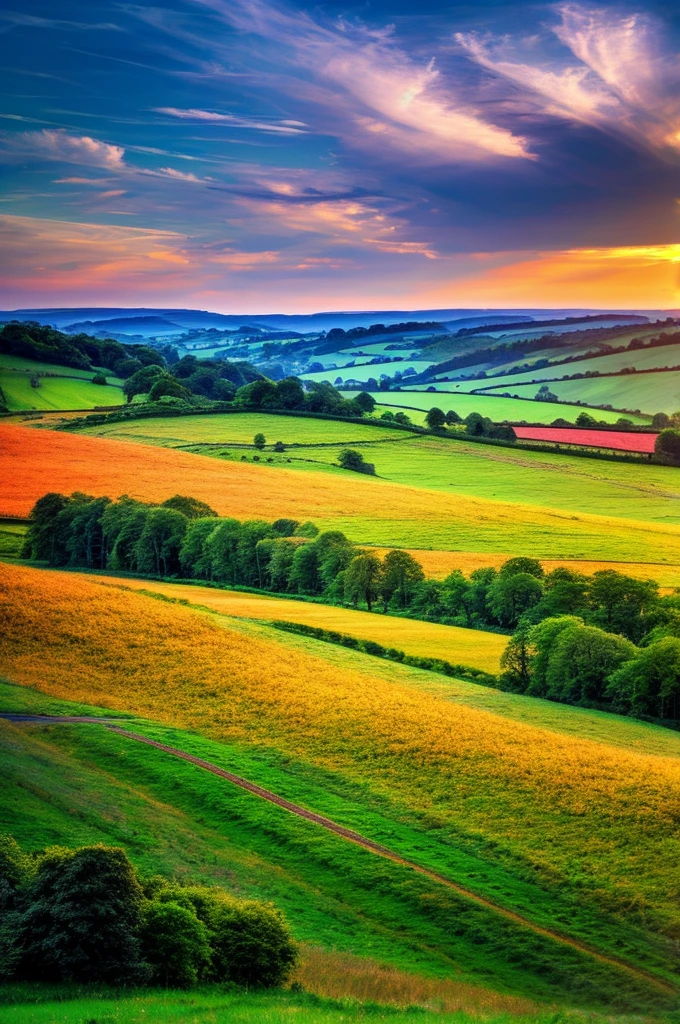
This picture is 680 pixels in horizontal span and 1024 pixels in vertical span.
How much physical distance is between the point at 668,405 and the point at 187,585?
316ft

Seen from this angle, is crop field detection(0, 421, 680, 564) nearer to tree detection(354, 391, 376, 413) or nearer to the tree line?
the tree line

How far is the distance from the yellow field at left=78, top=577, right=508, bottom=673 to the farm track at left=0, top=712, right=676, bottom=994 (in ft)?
82.4

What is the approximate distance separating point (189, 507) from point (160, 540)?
9479 millimetres

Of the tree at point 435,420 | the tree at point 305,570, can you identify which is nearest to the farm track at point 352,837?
the tree at point 305,570

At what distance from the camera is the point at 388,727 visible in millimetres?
45656

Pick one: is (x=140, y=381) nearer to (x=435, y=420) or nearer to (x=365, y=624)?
(x=435, y=420)

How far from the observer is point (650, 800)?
126 feet

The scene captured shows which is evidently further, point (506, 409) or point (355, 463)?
point (506, 409)

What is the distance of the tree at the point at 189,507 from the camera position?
91.5 meters

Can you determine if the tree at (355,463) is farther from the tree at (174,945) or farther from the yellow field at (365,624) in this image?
the tree at (174,945)

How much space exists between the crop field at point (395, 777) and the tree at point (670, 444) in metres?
74.9

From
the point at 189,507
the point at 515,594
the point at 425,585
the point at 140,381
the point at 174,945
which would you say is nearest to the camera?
the point at 174,945

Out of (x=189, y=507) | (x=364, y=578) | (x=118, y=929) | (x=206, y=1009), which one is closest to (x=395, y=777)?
(x=118, y=929)

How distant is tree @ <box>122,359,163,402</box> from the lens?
158m
